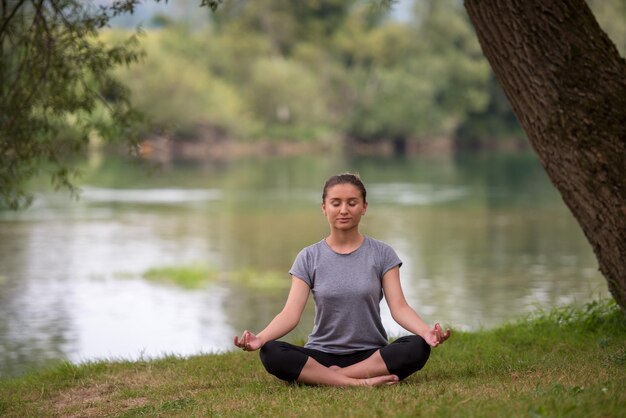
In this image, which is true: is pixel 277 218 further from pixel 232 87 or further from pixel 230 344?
pixel 232 87

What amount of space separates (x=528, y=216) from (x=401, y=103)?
4854 centimetres

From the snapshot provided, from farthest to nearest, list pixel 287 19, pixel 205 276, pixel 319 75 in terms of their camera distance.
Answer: pixel 287 19, pixel 319 75, pixel 205 276

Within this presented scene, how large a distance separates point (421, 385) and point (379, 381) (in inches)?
10.1

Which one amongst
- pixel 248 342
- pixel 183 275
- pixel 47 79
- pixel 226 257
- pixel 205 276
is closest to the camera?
pixel 248 342

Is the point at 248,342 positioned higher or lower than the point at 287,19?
lower

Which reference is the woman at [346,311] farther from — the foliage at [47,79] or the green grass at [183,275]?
the green grass at [183,275]

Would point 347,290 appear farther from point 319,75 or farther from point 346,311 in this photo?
point 319,75

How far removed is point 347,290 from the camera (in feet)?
21.6

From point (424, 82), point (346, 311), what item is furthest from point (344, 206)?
point (424, 82)

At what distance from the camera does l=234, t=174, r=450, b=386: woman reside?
658 cm

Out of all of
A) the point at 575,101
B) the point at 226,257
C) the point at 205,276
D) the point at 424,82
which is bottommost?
the point at 205,276

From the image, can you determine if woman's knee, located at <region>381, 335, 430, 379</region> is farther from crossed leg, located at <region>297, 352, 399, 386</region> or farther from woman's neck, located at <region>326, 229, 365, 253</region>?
woman's neck, located at <region>326, 229, 365, 253</region>

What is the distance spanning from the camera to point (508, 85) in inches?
290

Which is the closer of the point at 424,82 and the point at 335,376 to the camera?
the point at 335,376
